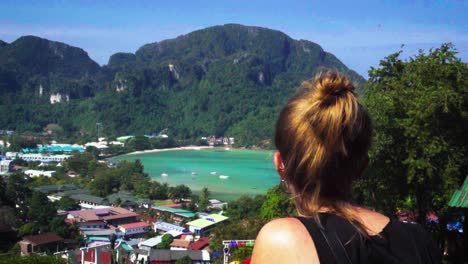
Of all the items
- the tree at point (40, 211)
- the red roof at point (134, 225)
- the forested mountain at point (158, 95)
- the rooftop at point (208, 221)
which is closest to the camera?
the tree at point (40, 211)

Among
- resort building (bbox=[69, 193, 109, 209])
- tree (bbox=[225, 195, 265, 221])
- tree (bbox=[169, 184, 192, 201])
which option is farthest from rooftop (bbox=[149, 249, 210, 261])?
tree (bbox=[169, 184, 192, 201])

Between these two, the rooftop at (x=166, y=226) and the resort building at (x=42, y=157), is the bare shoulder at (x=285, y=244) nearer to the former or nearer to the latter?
the rooftop at (x=166, y=226)

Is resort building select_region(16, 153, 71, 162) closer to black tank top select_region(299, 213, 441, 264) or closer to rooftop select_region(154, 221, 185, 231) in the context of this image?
rooftop select_region(154, 221, 185, 231)

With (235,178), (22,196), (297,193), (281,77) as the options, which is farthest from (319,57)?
(297,193)

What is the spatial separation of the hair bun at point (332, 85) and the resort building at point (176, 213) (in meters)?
15.6

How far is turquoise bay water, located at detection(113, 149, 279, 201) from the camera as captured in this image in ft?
77.9

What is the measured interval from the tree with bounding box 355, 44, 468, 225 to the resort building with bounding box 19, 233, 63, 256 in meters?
8.06

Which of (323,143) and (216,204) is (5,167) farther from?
(323,143)

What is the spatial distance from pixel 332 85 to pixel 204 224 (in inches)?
557

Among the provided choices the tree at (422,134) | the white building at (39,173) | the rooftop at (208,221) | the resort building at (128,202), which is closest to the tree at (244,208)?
the rooftop at (208,221)

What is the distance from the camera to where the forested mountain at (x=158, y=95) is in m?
52.7

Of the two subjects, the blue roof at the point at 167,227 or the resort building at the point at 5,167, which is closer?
the blue roof at the point at 167,227

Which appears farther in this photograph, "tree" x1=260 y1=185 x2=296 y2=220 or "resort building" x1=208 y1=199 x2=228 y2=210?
"resort building" x1=208 y1=199 x2=228 y2=210

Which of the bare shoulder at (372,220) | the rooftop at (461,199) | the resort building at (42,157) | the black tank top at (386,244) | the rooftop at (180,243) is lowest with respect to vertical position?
the rooftop at (180,243)
